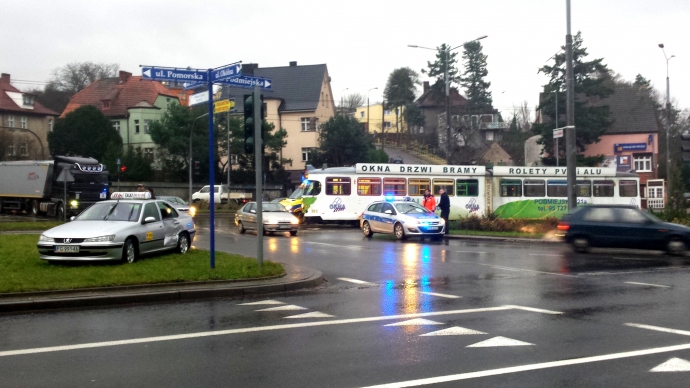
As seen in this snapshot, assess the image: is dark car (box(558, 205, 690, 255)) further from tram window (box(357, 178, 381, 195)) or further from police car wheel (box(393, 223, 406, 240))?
tram window (box(357, 178, 381, 195))

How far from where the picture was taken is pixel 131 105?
70125 millimetres

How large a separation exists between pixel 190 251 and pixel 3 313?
764 cm

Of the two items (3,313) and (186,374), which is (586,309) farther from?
(3,313)

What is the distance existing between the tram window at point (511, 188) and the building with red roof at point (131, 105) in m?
41.5

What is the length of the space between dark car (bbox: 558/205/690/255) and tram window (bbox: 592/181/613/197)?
61.0 feet

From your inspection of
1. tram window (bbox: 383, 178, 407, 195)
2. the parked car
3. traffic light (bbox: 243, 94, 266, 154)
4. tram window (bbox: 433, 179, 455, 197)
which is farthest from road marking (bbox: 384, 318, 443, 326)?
tram window (bbox: 433, 179, 455, 197)

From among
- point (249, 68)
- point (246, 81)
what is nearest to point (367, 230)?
point (246, 81)

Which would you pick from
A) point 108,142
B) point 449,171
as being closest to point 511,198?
point 449,171

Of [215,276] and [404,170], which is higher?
[404,170]

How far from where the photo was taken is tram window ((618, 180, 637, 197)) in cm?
3800

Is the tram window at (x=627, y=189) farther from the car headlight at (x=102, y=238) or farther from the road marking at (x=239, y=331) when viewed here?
the car headlight at (x=102, y=238)

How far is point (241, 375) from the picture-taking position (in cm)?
662

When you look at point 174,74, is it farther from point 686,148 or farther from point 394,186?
point 394,186

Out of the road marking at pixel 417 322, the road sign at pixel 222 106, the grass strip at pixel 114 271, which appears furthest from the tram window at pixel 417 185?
the road marking at pixel 417 322
